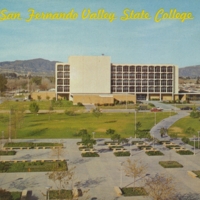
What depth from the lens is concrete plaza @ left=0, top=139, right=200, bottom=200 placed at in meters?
18.7

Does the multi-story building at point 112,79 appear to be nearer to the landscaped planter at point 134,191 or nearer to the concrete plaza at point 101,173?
the concrete plaza at point 101,173

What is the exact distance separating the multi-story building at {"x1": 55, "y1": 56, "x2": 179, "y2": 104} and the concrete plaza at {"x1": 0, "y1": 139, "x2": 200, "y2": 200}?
2086 inches

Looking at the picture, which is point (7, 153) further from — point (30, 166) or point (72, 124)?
point (72, 124)

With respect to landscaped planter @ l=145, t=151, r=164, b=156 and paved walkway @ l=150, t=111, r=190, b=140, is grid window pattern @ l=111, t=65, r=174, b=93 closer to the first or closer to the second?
paved walkway @ l=150, t=111, r=190, b=140

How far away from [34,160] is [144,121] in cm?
2444

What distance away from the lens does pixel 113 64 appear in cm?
8544

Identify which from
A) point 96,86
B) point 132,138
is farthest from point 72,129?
point 96,86

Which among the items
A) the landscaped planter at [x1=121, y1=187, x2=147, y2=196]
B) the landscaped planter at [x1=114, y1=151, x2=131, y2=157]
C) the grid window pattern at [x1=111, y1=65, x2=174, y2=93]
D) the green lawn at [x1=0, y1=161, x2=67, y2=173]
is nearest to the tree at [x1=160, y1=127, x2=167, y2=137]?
the landscaped planter at [x1=114, y1=151, x2=131, y2=157]

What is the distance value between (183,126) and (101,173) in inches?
901

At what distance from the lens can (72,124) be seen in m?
43.1

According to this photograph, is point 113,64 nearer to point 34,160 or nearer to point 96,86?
point 96,86

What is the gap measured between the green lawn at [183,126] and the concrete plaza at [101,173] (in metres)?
8.12

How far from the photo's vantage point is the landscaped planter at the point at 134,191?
18.2 metres

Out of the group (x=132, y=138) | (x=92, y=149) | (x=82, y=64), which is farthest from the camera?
(x=82, y=64)
